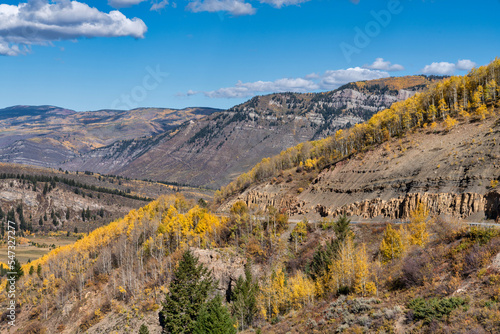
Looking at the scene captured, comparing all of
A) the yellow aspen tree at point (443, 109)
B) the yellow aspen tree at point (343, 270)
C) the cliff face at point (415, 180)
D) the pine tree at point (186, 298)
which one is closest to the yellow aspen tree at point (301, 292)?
the yellow aspen tree at point (343, 270)

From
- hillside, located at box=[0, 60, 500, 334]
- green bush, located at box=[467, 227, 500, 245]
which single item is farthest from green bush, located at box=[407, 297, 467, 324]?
green bush, located at box=[467, 227, 500, 245]

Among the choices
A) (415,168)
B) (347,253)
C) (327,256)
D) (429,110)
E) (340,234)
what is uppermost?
(429,110)

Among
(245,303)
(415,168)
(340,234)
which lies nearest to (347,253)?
(340,234)

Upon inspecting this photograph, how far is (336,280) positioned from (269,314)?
1420 cm

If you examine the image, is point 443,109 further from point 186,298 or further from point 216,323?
point 216,323

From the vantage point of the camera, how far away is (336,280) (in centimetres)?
5188

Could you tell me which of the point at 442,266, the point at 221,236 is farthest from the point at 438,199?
the point at 221,236

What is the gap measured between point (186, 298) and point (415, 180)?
51.8 m

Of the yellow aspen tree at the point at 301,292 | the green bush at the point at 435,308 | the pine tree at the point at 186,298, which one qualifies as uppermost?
the green bush at the point at 435,308

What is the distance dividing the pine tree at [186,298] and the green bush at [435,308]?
142ft

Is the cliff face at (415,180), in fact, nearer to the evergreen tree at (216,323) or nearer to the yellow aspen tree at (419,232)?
the yellow aspen tree at (419,232)

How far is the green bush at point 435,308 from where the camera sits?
A: 28422 mm

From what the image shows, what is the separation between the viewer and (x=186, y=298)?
68.7 metres

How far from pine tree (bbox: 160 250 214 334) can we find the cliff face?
3512 centimetres
